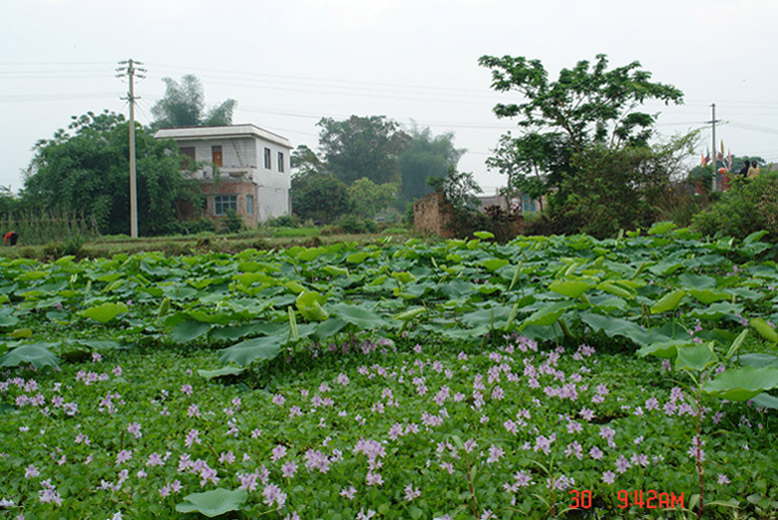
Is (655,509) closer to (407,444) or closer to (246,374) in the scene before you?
(407,444)

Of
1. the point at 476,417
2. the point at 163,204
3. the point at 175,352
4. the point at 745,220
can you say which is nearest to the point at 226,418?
the point at 476,417

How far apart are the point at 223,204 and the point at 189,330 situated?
2449cm

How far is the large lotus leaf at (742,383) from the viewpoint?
1524 mm

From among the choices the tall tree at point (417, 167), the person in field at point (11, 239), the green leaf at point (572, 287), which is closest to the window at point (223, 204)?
the person in field at point (11, 239)

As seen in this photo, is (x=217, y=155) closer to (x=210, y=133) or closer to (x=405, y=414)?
(x=210, y=133)


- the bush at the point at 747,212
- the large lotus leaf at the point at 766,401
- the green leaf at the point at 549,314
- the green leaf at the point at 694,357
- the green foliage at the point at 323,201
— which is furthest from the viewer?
the green foliage at the point at 323,201

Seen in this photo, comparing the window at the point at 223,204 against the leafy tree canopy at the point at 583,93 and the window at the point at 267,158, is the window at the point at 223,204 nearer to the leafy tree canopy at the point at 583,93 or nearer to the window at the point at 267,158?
the window at the point at 267,158

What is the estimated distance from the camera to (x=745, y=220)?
5.85 meters

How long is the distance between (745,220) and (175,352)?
18.7 feet

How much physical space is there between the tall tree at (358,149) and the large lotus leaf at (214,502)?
53922 millimetres

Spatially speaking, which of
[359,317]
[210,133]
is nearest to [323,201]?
[210,133]

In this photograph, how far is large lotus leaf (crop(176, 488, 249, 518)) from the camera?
1.30 metres

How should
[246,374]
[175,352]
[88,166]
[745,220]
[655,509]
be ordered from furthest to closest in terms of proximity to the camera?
[88,166]
[745,220]
[175,352]
[246,374]
[655,509]

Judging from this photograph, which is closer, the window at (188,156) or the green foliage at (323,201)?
the window at (188,156)
